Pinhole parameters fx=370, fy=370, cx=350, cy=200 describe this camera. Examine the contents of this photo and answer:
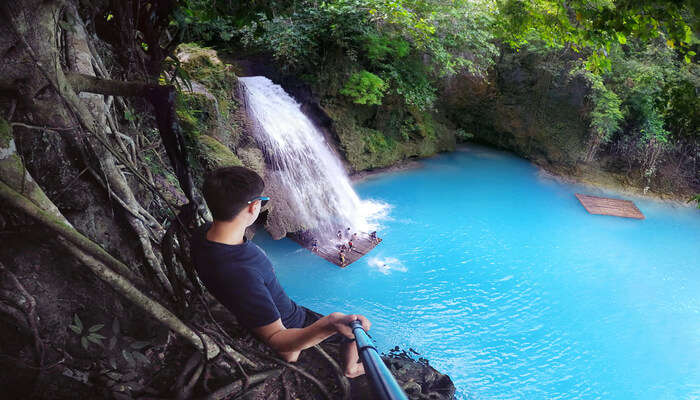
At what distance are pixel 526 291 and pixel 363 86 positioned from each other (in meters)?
→ 6.39

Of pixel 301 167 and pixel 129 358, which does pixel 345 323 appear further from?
pixel 301 167

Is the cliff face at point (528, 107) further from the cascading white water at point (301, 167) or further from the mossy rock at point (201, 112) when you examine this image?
the mossy rock at point (201, 112)

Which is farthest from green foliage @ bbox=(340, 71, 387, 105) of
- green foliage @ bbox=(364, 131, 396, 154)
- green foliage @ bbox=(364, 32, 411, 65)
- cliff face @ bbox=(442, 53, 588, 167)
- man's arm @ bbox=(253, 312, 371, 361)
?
man's arm @ bbox=(253, 312, 371, 361)

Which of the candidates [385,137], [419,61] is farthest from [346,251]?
[419,61]

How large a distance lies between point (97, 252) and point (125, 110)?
4.71 feet

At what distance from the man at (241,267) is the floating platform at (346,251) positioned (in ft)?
17.8

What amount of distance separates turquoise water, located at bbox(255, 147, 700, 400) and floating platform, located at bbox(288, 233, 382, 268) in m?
0.17

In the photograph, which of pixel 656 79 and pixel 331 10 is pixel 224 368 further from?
pixel 656 79

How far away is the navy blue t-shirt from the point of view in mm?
1692

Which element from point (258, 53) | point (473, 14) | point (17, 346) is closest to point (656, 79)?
point (473, 14)

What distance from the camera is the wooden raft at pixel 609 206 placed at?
1000 cm

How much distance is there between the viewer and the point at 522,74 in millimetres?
13086

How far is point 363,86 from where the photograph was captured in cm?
1000

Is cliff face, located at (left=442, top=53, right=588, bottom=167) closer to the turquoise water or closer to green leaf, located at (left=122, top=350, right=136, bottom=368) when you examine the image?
the turquoise water
